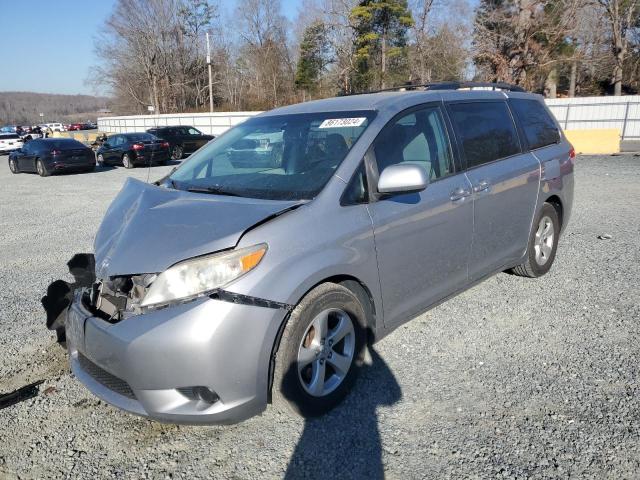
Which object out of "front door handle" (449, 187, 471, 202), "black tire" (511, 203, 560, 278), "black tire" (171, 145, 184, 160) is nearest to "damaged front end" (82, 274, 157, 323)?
"front door handle" (449, 187, 471, 202)

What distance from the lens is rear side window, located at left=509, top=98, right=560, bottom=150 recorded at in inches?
179

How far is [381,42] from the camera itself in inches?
1610

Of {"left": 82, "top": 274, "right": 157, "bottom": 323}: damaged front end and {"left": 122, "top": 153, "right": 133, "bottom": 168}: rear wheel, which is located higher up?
{"left": 122, "top": 153, "right": 133, "bottom": 168}: rear wheel

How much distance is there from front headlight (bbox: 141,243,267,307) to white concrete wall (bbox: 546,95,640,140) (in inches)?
952

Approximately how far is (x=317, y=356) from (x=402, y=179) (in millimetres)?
1137

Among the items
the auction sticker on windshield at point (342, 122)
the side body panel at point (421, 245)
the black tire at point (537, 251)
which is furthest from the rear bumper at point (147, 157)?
the side body panel at point (421, 245)

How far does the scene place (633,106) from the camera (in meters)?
22.3

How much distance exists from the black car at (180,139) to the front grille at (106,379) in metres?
20.3

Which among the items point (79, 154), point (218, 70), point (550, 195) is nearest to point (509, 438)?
point (550, 195)

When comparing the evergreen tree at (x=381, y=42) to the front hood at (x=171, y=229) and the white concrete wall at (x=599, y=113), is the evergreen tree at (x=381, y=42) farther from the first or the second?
the front hood at (x=171, y=229)

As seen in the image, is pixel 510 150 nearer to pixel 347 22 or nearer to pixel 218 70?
pixel 347 22

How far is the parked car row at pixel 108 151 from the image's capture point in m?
17.4

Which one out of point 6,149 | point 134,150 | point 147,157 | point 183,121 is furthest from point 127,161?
point 183,121

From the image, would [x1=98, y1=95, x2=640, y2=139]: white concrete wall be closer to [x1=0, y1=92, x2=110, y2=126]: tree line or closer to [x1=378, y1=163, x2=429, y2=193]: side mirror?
[x1=378, y1=163, x2=429, y2=193]: side mirror
